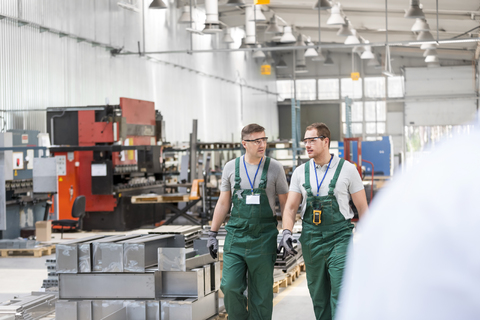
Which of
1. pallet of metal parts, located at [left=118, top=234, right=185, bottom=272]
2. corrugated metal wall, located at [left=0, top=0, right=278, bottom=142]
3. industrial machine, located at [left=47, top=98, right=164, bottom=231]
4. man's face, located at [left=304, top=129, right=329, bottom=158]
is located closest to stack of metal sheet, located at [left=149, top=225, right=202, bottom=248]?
pallet of metal parts, located at [left=118, top=234, right=185, bottom=272]

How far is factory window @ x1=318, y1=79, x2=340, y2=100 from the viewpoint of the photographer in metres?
27.7

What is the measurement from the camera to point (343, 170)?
3883mm

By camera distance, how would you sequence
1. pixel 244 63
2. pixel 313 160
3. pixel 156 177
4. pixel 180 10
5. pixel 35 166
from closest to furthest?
1. pixel 313 160
2. pixel 35 166
3. pixel 156 177
4. pixel 180 10
5. pixel 244 63

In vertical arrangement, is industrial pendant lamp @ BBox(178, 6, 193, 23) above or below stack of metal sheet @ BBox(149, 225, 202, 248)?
above

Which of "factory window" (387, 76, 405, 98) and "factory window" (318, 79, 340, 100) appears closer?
"factory window" (387, 76, 405, 98)

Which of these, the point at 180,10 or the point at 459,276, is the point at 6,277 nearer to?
the point at 459,276

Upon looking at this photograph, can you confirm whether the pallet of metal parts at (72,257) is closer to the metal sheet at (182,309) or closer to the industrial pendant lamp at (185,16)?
the metal sheet at (182,309)

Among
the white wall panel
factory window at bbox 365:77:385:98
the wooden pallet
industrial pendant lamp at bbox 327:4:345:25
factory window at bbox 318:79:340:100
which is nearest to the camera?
the wooden pallet

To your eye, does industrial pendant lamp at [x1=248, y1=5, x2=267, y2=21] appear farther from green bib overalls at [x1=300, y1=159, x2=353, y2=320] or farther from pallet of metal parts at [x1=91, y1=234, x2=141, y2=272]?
green bib overalls at [x1=300, y1=159, x2=353, y2=320]

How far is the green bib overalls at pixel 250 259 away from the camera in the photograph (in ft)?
13.3

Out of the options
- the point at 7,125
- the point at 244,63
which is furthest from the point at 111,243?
the point at 244,63

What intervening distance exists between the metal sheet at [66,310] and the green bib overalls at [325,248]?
79.1 inches

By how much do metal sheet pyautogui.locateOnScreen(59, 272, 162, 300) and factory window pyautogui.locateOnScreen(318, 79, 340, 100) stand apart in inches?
934

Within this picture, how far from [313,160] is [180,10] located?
15.2 meters
